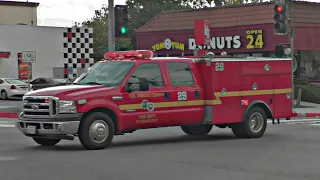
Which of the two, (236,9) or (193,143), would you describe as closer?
(193,143)

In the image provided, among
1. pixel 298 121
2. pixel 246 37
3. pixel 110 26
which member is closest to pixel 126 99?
pixel 110 26

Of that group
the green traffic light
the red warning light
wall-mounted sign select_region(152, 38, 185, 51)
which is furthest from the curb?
wall-mounted sign select_region(152, 38, 185, 51)

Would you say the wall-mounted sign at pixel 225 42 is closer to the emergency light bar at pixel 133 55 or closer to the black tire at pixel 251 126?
the black tire at pixel 251 126

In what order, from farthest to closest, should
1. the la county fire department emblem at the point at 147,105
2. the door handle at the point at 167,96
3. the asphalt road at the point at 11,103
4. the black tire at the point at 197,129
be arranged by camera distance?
1. the asphalt road at the point at 11,103
2. the black tire at the point at 197,129
3. the door handle at the point at 167,96
4. the la county fire department emblem at the point at 147,105

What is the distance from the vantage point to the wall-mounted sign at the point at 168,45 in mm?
40938

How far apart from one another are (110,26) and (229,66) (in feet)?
21.8

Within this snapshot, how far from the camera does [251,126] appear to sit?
15523 millimetres

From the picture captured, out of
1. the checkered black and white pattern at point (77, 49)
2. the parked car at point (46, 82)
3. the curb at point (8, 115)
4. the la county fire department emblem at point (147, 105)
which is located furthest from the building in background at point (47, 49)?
the la county fire department emblem at point (147, 105)

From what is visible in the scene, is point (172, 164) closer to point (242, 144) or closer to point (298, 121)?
point (242, 144)

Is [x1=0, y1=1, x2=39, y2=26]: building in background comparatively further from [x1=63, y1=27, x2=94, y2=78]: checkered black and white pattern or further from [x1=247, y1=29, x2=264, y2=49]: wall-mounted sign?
[x1=247, y1=29, x2=264, y2=49]: wall-mounted sign

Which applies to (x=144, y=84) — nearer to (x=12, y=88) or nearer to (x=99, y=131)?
(x=99, y=131)

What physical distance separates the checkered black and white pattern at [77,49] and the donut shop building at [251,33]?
5725 millimetres

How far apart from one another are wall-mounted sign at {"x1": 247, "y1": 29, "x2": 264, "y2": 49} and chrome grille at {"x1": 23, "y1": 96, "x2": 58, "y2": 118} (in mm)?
25572

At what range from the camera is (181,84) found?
46.8 feet
